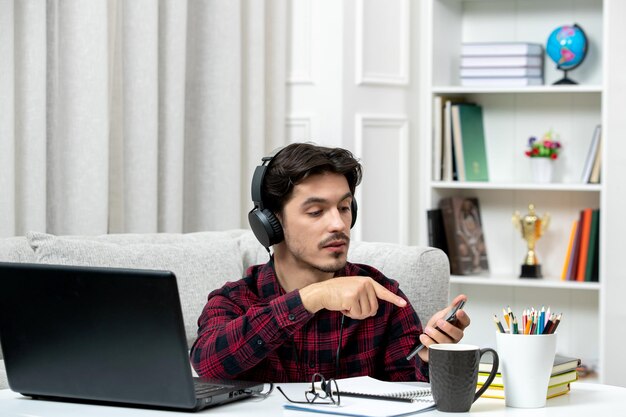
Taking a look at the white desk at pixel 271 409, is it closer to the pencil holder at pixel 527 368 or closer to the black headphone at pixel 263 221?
the pencil holder at pixel 527 368

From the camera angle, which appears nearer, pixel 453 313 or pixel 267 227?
pixel 453 313

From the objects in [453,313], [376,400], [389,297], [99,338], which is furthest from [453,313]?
[99,338]

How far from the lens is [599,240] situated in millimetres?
3486

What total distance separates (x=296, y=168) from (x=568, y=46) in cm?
210

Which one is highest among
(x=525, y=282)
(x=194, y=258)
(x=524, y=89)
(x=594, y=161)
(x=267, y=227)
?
(x=524, y=89)

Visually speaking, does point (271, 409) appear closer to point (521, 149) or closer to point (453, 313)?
point (453, 313)

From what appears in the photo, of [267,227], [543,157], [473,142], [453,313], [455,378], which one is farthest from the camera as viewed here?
[473,142]

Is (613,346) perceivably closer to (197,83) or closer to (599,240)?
(599,240)

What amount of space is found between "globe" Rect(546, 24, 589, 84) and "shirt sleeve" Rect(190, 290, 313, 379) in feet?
7.48

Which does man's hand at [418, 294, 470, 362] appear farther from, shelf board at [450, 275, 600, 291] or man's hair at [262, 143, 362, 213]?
shelf board at [450, 275, 600, 291]

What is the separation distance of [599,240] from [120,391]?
8.29ft

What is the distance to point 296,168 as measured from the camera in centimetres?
175

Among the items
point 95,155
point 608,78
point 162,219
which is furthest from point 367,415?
point 608,78

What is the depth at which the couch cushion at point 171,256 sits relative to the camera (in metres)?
2.17
